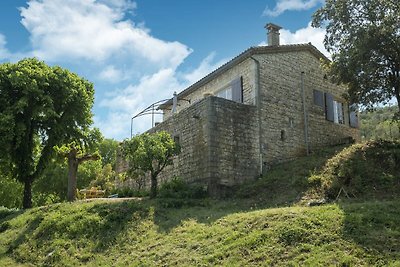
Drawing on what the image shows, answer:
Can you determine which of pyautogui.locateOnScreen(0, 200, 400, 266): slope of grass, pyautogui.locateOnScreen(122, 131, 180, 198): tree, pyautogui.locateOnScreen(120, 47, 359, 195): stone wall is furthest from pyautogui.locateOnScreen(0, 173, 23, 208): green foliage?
pyautogui.locateOnScreen(122, 131, 180, 198): tree

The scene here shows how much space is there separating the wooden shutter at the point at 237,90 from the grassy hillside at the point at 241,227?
155 inches

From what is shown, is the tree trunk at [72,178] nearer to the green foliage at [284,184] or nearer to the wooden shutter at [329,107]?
the green foliage at [284,184]

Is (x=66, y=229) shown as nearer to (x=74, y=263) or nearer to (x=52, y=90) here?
(x=74, y=263)

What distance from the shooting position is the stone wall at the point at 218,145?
1750cm

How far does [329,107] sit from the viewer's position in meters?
22.6

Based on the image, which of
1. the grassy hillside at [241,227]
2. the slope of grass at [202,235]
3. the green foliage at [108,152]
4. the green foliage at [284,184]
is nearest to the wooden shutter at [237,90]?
the green foliage at [284,184]

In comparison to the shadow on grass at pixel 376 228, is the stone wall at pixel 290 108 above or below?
above

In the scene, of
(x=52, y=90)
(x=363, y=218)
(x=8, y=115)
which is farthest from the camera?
(x=52, y=90)

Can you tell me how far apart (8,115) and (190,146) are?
321 inches

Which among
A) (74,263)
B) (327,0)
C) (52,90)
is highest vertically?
(327,0)

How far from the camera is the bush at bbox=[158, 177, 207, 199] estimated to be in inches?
648

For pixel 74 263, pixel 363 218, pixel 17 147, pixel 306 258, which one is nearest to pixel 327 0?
pixel 363 218

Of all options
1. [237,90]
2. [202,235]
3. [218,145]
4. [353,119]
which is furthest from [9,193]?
[202,235]

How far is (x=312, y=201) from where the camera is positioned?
45.9 ft
